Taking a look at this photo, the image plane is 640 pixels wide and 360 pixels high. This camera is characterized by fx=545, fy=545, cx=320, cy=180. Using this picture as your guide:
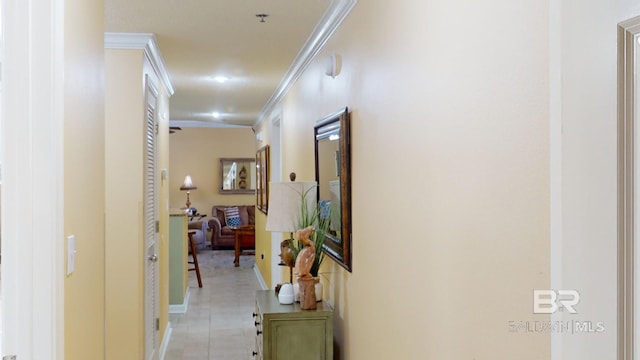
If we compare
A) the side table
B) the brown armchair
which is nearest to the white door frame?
the side table

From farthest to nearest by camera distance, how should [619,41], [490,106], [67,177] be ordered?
[67,177] → [490,106] → [619,41]

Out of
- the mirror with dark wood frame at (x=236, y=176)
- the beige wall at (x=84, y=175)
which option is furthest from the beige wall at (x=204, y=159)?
the beige wall at (x=84, y=175)

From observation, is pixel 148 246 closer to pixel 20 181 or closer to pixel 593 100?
pixel 20 181

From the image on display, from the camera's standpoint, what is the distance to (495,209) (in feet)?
3.99

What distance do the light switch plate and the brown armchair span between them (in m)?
9.35

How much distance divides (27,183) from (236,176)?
10.2 meters

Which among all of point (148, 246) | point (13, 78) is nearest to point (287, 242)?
point (148, 246)

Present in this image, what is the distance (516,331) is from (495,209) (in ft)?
0.86

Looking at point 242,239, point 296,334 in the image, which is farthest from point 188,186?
point 296,334

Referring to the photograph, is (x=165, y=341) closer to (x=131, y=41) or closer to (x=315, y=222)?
(x=315, y=222)

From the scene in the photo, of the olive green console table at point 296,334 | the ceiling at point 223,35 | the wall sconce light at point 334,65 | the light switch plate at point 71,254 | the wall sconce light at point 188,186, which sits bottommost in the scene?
the olive green console table at point 296,334

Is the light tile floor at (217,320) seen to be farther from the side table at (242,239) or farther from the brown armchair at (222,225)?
the brown armchair at (222,225)

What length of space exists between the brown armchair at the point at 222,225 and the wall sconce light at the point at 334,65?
8.17 m

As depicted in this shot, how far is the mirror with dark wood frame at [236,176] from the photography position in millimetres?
11414
